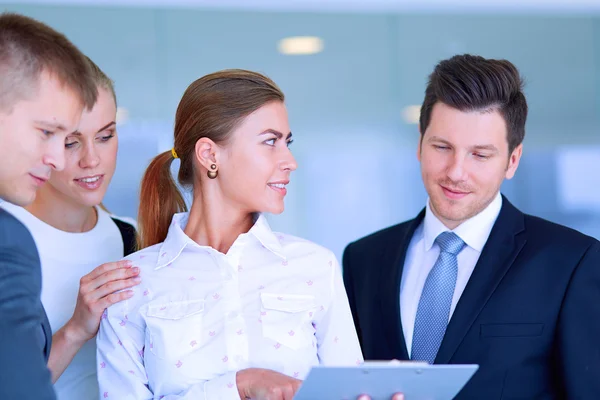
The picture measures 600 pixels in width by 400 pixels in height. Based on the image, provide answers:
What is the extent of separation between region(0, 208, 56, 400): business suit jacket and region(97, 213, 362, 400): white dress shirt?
69 cm

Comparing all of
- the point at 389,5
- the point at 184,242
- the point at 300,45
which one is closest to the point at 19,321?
the point at 184,242

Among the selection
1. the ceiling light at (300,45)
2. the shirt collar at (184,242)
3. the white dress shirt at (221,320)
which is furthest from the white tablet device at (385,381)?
the ceiling light at (300,45)

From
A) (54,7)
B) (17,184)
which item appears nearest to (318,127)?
(54,7)

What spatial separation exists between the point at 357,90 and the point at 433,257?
199 cm

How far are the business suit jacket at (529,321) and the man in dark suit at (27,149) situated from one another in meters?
1.22

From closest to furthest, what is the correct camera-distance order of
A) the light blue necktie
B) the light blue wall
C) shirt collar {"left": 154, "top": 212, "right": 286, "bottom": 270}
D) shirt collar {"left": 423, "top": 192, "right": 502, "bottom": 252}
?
shirt collar {"left": 154, "top": 212, "right": 286, "bottom": 270} → the light blue necktie → shirt collar {"left": 423, "top": 192, "right": 502, "bottom": 252} → the light blue wall

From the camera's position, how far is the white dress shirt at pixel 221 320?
7.21 ft

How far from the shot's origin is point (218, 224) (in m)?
2.42

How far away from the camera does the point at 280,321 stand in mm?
2232

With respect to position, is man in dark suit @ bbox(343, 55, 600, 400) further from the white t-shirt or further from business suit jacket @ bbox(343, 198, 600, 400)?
the white t-shirt

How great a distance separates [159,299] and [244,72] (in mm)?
667

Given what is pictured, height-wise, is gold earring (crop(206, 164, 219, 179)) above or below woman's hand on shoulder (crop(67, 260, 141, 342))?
above

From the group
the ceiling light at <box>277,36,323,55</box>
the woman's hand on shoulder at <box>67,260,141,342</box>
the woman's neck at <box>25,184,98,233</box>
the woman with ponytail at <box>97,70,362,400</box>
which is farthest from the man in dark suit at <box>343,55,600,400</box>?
the ceiling light at <box>277,36,323,55</box>

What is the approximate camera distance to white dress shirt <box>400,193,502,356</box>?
2561 mm
